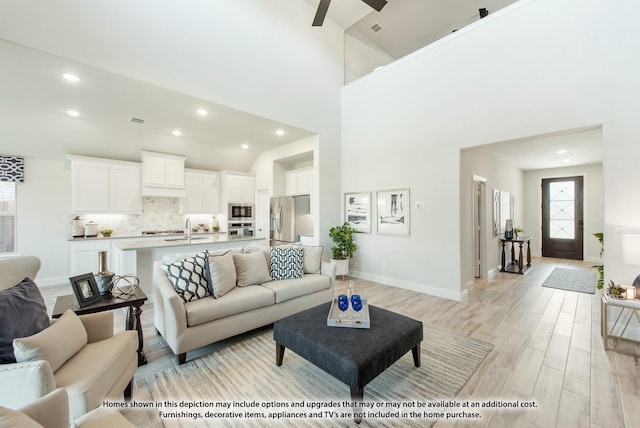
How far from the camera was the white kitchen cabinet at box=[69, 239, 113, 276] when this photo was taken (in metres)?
4.95

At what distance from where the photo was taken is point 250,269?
314cm

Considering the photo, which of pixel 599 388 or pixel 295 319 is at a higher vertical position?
pixel 295 319

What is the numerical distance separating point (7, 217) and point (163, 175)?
260 cm

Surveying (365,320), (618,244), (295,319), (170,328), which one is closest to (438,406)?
(365,320)

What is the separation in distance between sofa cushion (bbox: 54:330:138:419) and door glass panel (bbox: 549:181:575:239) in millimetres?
9991

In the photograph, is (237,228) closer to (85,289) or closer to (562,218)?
(85,289)

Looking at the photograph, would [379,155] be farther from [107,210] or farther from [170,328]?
[107,210]

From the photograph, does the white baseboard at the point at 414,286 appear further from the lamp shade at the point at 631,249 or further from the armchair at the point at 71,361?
the armchair at the point at 71,361

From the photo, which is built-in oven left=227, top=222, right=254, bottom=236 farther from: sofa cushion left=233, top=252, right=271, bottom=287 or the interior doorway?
the interior doorway

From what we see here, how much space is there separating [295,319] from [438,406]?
1236 millimetres

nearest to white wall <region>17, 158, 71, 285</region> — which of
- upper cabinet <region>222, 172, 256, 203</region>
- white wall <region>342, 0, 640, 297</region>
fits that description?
upper cabinet <region>222, 172, 256, 203</region>

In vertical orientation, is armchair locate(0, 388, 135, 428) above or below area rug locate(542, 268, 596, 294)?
above

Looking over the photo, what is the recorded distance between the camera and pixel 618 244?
2.81 meters

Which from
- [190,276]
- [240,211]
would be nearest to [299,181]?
[240,211]
